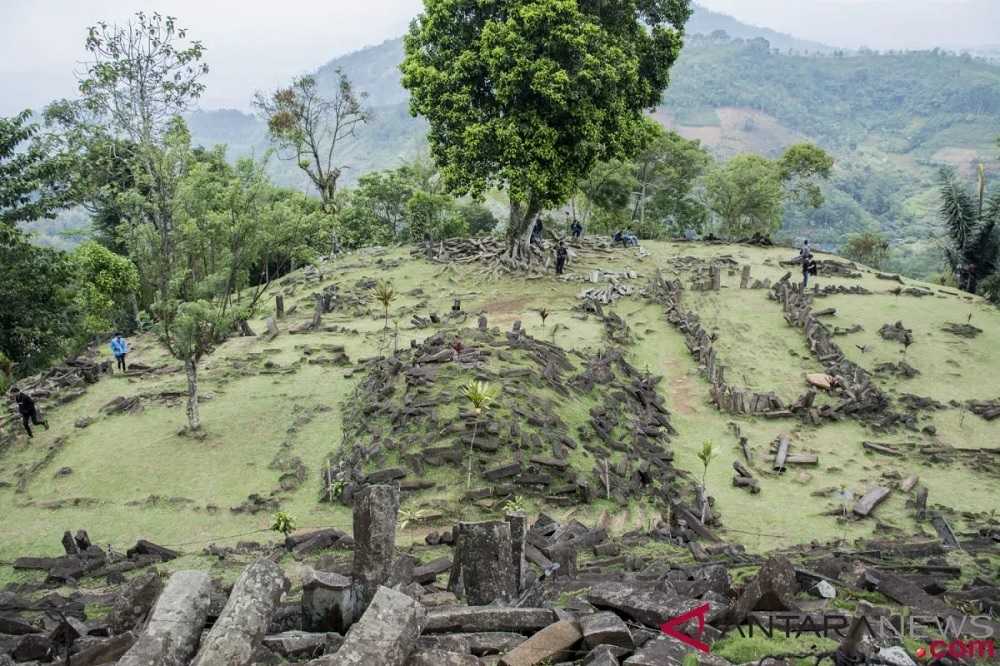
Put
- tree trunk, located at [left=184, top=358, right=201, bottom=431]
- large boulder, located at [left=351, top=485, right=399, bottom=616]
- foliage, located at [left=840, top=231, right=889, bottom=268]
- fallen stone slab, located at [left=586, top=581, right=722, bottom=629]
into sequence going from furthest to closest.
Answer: foliage, located at [left=840, top=231, right=889, bottom=268] < tree trunk, located at [left=184, top=358, right=201, bottom=431] < large boulder, located at [left=351, top=485, right=399, bottom=616] < fallen stone slab, located at [left=586, top=581, right=722, bottom=629]

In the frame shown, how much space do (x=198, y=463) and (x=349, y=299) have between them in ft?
48.4

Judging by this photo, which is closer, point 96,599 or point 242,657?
point 242,657

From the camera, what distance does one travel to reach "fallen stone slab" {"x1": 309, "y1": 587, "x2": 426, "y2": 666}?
193 inches

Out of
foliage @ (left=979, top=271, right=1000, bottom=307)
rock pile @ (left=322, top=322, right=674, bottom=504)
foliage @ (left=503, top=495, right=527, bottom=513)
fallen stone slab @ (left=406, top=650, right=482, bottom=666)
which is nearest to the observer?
fallen stone slab @ (left=406, top=650, right=482, bottom=666)

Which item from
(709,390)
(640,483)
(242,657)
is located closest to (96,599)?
(242,657)

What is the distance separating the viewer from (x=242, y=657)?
523 cm

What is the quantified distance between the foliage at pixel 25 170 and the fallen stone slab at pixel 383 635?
1309 centimetres

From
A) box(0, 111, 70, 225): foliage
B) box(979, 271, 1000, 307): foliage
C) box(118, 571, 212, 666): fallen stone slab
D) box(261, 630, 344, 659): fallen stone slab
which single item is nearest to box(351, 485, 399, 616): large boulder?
box(261, 630, 344, 659): fallen stone slab

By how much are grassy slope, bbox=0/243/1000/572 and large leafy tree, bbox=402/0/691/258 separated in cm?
546

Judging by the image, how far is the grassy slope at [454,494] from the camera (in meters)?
14.2

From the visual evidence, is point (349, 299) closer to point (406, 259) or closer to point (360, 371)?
point (406, 259)

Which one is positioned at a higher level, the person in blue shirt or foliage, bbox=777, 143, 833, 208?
foliage, bbox=777, 143, 833, 208

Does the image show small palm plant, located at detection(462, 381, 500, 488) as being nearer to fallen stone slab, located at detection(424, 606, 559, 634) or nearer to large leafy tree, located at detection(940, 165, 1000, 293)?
fallen stone slab, located at detection(424, 606, 559, 634)

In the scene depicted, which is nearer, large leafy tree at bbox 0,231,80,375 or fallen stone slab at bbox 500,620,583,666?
fallen stone slab at bbox 500,620,583,666
